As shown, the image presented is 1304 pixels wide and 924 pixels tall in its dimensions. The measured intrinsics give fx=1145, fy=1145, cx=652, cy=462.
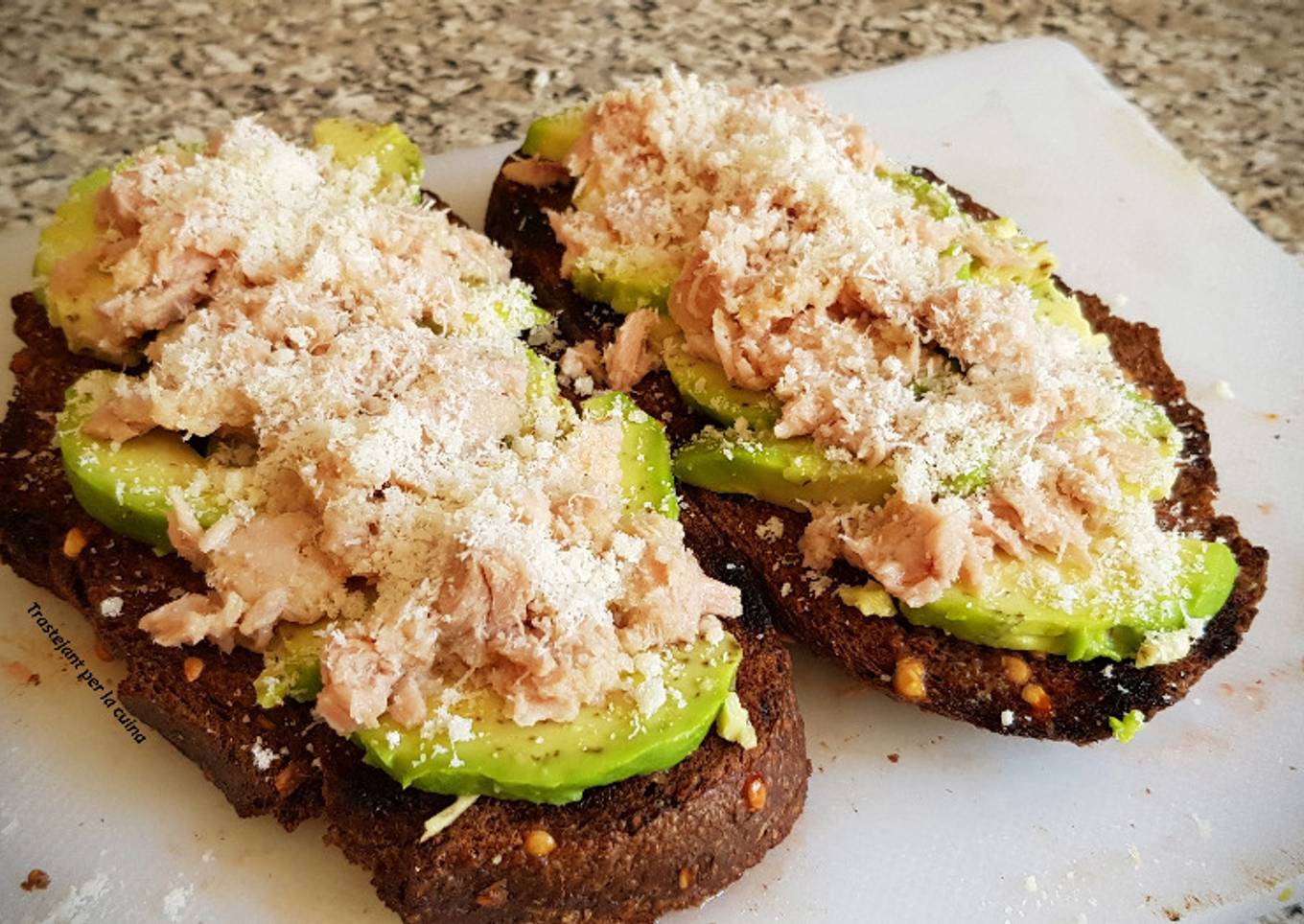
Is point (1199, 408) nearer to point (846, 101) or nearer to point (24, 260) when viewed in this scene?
point (846, 101)

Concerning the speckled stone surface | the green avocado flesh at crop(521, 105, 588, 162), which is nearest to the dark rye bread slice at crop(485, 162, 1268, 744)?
the green avocado flesh at crop(521, 105, 588, 162)

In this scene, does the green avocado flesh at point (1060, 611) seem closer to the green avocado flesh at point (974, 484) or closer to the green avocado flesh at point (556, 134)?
the green avocado flesh at point (974, 484)

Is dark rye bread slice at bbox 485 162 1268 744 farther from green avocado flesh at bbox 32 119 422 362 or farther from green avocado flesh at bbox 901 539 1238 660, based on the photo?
green avocado flesh at bbox 32 119 422 362

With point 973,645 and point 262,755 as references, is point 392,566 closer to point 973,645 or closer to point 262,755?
point 262,755

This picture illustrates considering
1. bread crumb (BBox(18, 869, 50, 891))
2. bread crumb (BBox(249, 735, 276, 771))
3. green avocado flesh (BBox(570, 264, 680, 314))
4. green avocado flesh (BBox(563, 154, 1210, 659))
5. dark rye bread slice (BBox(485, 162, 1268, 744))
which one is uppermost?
green avocado flesh (BBox(570, 264, 680, 314))

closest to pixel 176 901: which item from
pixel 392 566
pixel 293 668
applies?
pixel 293 668

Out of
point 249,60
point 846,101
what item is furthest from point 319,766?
point 249,60
